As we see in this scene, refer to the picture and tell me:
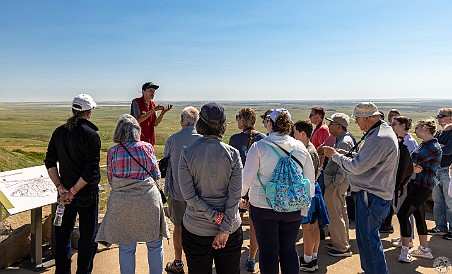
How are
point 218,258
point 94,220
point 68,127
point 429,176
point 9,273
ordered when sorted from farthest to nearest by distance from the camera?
point 429,176 < point 9,273 < point 94,220 < point 68,127 < point 218,258

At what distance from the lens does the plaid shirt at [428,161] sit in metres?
4.68

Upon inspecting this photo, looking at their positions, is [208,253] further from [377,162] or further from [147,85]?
[147,85]

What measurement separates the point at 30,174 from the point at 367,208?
3878 millimetres

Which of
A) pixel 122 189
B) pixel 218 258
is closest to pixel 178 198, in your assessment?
pixel 122 189

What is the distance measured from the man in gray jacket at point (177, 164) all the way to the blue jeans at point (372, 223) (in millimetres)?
1855

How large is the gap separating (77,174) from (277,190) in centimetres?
200

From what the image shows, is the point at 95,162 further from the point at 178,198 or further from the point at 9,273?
the point at 9,273

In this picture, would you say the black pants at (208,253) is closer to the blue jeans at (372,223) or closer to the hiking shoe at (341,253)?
the blue jeans at (372,223)

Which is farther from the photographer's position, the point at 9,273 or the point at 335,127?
the point at 335,127

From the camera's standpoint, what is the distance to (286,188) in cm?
313

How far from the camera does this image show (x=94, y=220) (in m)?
3.83

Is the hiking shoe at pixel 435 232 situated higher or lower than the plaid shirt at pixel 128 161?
lower

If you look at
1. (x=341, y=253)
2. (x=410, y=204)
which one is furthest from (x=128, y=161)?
(x=410, y=204)

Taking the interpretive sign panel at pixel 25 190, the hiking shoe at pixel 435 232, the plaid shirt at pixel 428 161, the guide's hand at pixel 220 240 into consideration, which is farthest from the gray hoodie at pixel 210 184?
the hiking shoe at pixel 435 232
